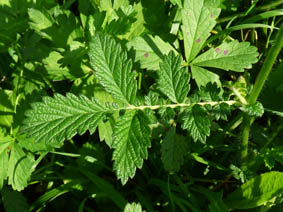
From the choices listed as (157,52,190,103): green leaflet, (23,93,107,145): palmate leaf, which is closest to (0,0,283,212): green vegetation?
(157,52,190,103): green leaflet

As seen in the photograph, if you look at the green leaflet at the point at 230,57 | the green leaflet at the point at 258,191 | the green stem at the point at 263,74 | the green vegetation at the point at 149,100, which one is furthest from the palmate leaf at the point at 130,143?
the green leaflet at the point at 258,191

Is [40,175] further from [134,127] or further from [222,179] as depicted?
[222,179]

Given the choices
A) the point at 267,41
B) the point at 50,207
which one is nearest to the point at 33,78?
the point at 50,207

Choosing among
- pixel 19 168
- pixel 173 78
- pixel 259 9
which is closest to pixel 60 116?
pixel 173 78

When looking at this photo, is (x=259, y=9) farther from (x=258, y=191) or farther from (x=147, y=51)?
(x=258, y=191)

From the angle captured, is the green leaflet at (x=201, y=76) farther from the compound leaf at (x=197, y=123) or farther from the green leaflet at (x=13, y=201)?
the green leaflet at (x=13, y=201)
